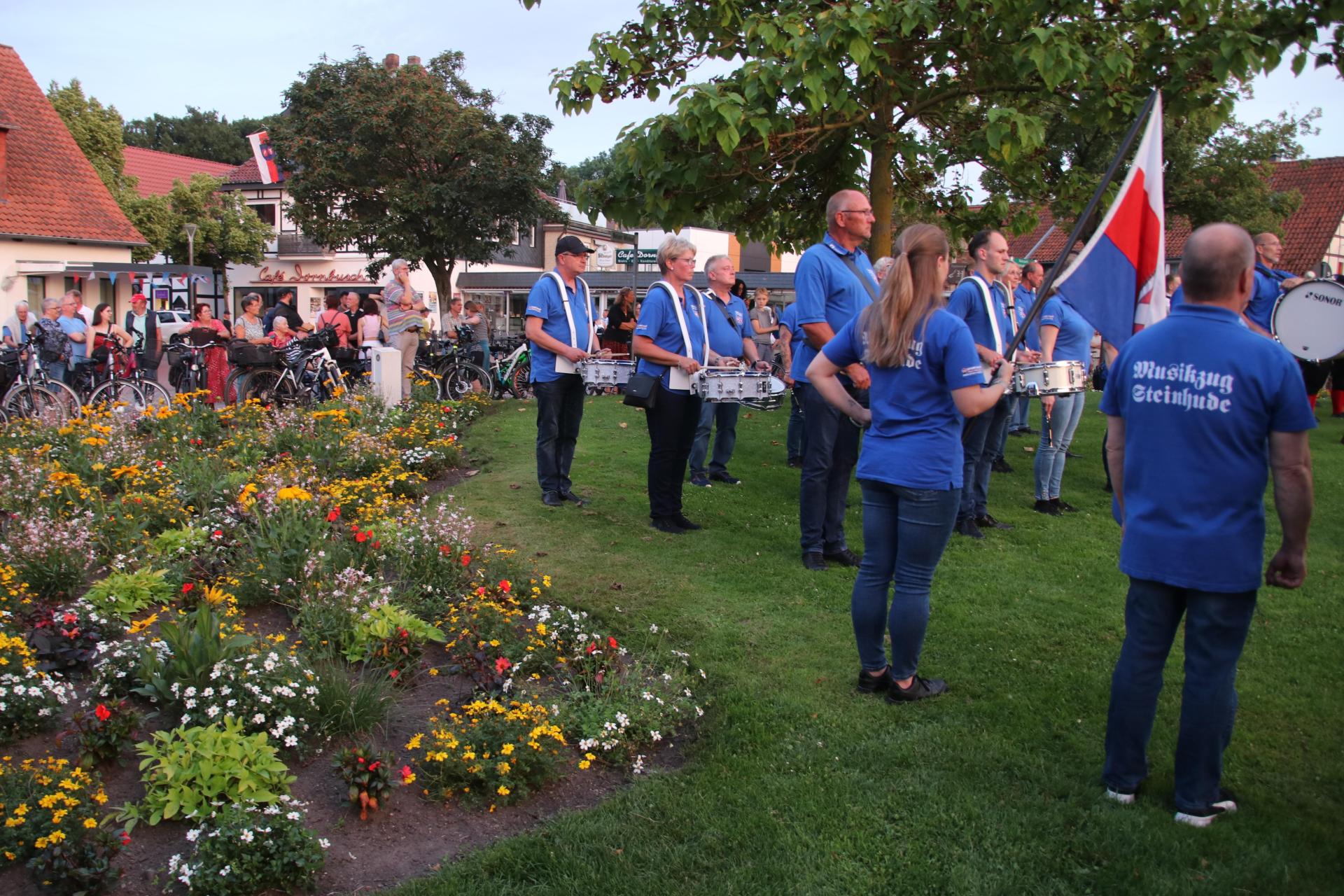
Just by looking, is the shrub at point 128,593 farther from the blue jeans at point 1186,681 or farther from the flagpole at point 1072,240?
the blue jeans at point 1186,681

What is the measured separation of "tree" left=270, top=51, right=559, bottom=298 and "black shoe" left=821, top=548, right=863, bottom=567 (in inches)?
1293

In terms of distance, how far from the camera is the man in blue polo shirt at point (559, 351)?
7.93m

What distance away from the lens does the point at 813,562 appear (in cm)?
661

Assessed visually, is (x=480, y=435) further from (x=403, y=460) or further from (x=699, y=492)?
(x=699, y=492)

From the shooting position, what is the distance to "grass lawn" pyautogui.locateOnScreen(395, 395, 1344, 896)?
3.28 meters

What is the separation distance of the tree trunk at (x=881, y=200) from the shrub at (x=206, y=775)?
26.3ft

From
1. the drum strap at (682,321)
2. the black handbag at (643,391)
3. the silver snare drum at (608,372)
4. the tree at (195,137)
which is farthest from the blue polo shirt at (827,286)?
the tree at (195,137)

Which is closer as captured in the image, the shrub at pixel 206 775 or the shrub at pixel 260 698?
the shrub at pixel 206 775

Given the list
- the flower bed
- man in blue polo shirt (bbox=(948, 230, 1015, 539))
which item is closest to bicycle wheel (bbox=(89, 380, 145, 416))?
the flower bed

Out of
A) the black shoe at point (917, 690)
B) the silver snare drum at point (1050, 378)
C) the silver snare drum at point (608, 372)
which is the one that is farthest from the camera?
the silver snare drum at point (608, 372)

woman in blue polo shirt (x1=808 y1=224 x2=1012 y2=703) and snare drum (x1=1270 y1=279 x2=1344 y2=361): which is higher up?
snare drum (x1=1270 y1=279 x2=1344 y2=361)

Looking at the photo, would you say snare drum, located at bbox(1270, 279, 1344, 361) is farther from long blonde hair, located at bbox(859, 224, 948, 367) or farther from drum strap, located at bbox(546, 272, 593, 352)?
long blonde hair, located at bbox(859, 224, 948, 367)

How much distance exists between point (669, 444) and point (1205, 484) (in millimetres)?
4405

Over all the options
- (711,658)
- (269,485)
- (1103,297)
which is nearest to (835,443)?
(711,658)
